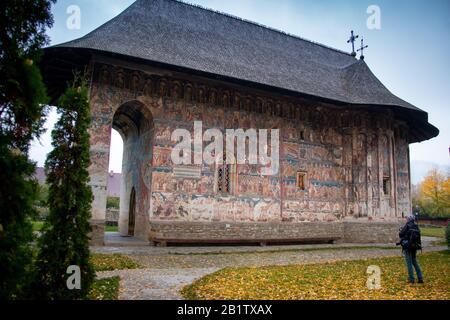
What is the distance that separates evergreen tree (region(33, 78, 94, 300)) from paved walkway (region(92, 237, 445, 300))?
1039 millimetres

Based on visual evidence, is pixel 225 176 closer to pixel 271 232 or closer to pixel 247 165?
pixel 247 165

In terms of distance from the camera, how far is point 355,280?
6660 millimetres

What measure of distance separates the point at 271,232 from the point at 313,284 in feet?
24.8

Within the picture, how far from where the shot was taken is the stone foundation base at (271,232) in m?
11.9

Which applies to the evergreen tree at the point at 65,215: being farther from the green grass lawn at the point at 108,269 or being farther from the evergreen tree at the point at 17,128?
the green grass lawn at the point at 108,269

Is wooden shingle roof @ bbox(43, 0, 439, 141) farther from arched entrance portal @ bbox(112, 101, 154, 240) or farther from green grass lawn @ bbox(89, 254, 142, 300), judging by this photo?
green grass lawn @ bbox(89, 254, 142, 300)

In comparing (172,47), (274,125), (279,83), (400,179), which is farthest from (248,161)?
(400,179)

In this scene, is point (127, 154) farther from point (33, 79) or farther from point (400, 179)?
point (400, 179)

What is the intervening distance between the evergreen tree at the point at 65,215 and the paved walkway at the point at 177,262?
1.04 meters

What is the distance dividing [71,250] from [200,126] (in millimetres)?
9206

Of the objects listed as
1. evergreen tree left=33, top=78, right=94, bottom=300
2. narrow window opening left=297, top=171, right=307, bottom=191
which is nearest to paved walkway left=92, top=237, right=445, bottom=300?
evergreen tree left=33, top=78, right=94, bottom=300

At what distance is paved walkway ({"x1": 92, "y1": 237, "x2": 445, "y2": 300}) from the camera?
220 inches

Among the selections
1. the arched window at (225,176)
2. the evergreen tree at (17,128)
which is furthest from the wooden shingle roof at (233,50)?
the evergreen tree at (17,128)

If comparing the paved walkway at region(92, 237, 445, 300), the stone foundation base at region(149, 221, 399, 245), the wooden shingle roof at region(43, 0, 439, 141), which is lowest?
the paved walkway at region(92, 237, 445, 300)
